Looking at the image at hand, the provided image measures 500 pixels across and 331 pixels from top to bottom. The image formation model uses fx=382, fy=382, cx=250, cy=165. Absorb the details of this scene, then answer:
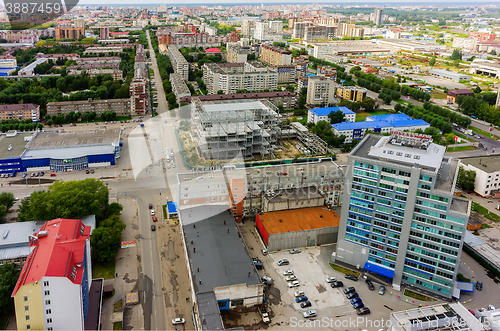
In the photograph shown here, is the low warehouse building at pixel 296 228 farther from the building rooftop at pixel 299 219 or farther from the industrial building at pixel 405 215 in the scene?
the industrial building at pixel 405 215

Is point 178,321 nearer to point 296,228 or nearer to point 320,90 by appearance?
point 296,228

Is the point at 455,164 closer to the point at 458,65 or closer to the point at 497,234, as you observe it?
the point at 497,234

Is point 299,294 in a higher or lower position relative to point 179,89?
lower

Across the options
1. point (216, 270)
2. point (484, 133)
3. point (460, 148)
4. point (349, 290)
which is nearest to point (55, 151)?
point (216, 270)

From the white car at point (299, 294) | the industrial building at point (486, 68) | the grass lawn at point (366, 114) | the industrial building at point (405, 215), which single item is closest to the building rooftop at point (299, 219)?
the industrial building at point (405, 215)

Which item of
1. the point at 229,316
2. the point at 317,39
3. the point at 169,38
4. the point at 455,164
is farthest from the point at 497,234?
the point at 317,39

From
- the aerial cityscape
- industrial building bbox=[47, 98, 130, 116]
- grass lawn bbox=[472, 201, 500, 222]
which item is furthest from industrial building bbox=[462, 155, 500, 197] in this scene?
industrial building bbox=[47, 98, 130, 116]
